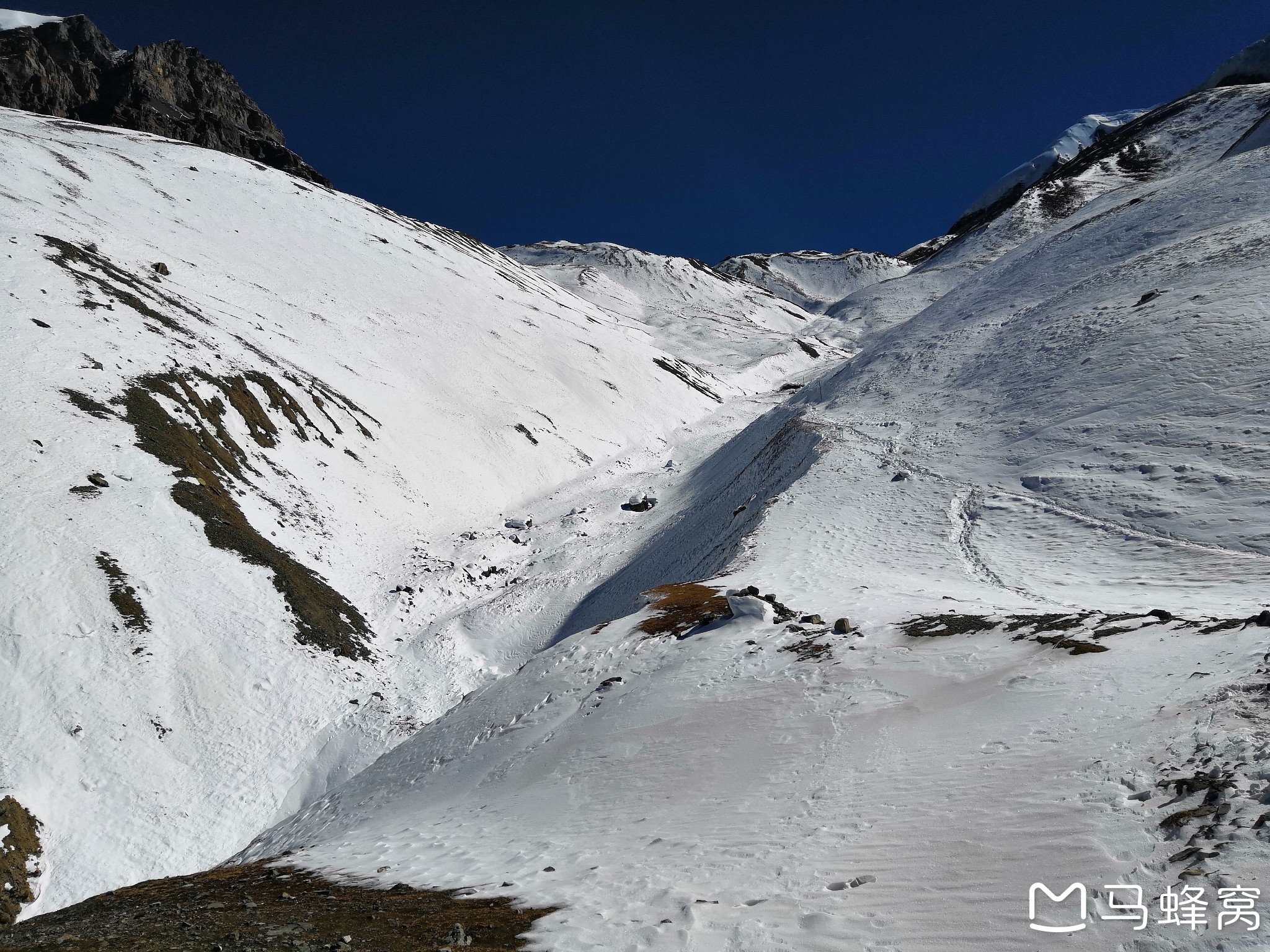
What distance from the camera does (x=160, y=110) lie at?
406ft

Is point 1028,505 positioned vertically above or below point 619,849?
above

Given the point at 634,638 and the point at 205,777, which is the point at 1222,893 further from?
the point at 205,777

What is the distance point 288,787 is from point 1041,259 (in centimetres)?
5444

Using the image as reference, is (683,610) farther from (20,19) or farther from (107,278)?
(20,19)

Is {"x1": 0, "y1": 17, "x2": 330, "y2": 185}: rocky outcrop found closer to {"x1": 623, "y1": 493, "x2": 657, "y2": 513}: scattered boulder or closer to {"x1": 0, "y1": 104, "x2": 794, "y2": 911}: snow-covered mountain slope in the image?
{"x1": 0, "y1": 104, "x2": 794, "y2": 911}: snow-covered mountain slope

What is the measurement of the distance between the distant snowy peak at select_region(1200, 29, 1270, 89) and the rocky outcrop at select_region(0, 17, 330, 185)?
195 meters

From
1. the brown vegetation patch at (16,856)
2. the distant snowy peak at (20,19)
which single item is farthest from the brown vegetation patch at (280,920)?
the distant snowy peak at (20,19)

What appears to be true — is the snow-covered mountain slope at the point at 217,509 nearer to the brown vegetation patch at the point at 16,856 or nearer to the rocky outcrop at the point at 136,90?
the brown vegetation patch at the point at 16,856

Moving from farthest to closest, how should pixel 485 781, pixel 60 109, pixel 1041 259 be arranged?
pixel 60 109 → pixel 1041 259 → pixel 485 781

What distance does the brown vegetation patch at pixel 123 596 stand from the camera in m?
21.0

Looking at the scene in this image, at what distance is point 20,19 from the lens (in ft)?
422

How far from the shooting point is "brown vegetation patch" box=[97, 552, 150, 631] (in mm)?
21016

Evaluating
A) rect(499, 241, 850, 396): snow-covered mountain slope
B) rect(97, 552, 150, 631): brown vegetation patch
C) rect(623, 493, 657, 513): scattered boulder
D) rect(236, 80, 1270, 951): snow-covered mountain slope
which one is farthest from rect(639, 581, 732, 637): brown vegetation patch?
rect(499, 241, 850, 396): snow-covered mountain slope

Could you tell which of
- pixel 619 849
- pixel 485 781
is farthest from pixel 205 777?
pixel 619 849
